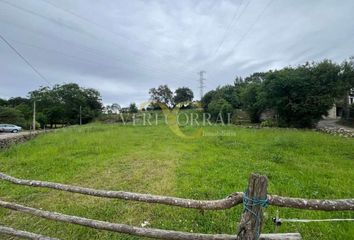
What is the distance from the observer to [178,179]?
546 centimetres

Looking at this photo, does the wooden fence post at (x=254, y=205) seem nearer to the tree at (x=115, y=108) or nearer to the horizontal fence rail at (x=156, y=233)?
the horizontal fence rail at (x=156, y=233)

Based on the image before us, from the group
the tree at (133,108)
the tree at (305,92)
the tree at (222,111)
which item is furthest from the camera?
the tree at (133,108)

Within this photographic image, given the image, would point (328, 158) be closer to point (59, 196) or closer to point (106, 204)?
point (106, 204)

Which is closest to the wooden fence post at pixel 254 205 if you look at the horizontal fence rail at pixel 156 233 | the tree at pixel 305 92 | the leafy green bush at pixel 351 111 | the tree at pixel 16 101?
the horizontal fence rail at pixel 156 233

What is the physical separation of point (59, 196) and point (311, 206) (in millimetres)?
4417

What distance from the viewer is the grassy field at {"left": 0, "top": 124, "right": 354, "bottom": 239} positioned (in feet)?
11.0

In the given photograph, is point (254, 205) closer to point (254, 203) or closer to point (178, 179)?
point (254, 203)

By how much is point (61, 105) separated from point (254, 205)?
45.2m

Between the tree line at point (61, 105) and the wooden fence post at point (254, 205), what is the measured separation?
4180cm

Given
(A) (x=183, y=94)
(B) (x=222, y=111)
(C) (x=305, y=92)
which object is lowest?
(B) (x=222, y=111)

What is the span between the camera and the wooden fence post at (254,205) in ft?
5.45

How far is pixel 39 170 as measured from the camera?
641 centimetres

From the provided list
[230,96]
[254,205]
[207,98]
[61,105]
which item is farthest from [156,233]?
[61,105]

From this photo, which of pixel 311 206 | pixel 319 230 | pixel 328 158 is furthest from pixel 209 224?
pixel 328 158
